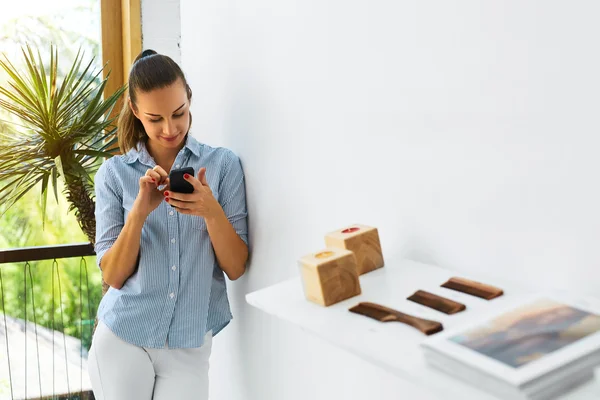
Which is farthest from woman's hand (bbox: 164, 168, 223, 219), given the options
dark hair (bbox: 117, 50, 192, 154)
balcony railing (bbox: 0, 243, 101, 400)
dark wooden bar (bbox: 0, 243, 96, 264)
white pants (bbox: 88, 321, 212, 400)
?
balcony railing (bbox: 0, 243, 101, 400)

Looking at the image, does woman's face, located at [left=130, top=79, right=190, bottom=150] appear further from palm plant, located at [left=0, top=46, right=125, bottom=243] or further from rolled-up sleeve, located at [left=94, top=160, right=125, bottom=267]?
palm plant, located at [left=0, top=46, right=125, bottom=243]

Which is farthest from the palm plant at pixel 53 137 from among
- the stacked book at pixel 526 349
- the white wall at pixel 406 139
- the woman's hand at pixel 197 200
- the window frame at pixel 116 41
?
the stacked book at pixel 526 349

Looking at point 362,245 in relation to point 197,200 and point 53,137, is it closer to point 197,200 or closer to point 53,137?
point 197,200

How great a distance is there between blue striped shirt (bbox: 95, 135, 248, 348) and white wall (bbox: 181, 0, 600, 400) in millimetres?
75

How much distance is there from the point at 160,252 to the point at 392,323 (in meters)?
0.99

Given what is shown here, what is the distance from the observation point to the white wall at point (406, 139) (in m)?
0.87

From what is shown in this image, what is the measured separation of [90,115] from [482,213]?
186 cm

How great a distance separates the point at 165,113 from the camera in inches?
65.6

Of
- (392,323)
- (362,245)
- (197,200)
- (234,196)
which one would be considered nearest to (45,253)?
(234,196)

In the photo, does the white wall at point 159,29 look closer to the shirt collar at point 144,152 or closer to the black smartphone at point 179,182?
the shirt collar at point 144,152

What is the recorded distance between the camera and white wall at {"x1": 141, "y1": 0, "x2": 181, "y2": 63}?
9.58 ft

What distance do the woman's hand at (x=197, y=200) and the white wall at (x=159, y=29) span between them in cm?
145

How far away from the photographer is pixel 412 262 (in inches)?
44.4

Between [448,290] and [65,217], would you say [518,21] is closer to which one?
[448,290]
